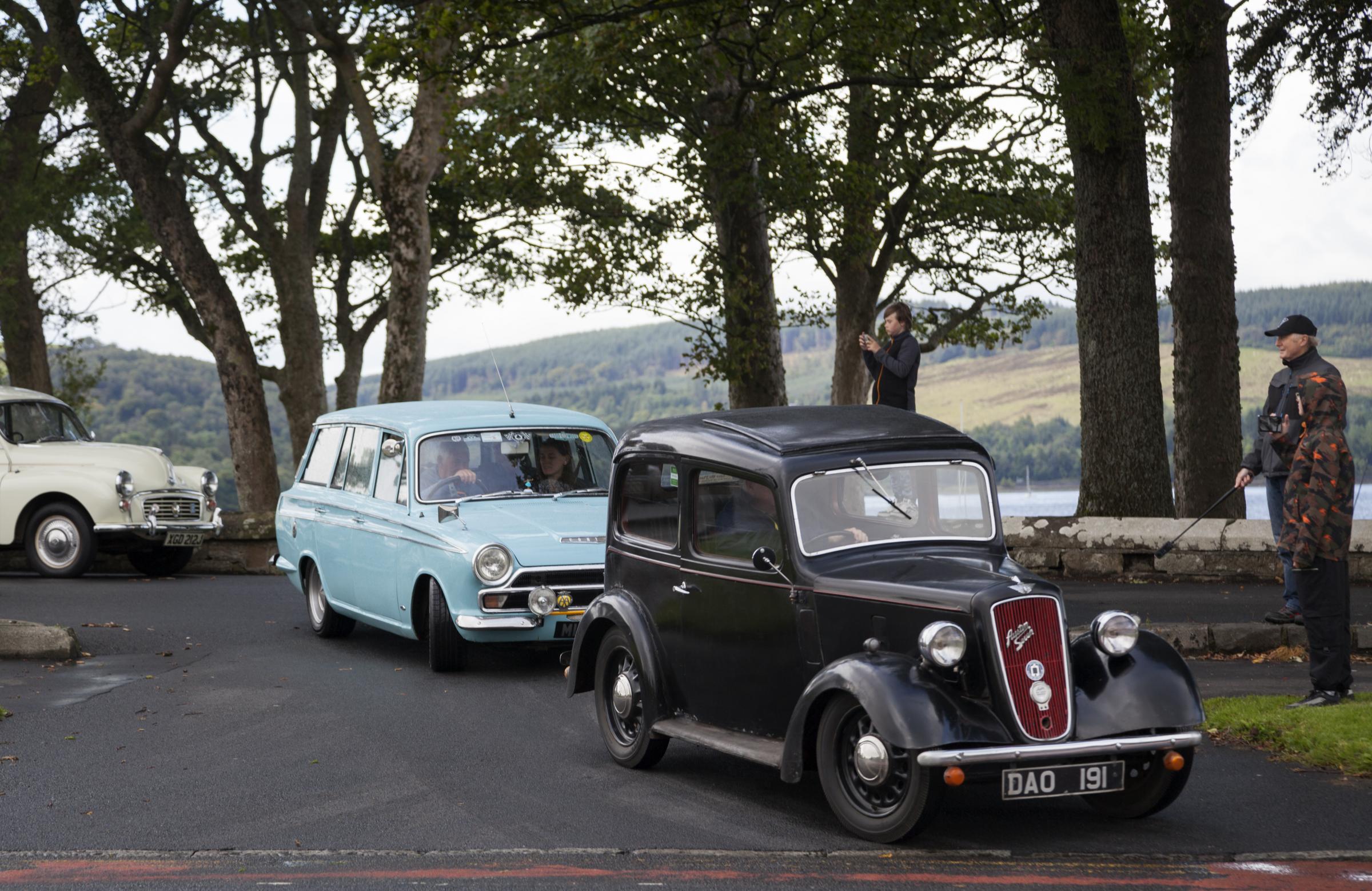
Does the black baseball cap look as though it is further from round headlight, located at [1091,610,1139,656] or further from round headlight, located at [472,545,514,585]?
round headlight, located at [472,545,514,585]

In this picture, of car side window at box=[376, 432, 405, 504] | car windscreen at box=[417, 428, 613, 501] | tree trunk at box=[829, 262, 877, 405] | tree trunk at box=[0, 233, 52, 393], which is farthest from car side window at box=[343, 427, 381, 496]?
tree trunk at box=[0, 233, 52, 393]

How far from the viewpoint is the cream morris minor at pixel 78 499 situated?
17.9 meters

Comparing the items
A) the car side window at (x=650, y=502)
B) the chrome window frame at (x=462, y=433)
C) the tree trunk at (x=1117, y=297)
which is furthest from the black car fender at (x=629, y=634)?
the tree trunk at (x=1117, y=297)

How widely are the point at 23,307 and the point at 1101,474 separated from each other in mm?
25729

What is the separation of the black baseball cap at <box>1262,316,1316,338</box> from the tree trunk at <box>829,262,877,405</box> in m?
23.6

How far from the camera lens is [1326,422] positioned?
323 inches

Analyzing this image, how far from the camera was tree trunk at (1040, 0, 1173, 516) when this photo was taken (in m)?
15.6

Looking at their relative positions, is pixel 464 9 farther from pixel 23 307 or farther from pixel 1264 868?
pixel 23 307

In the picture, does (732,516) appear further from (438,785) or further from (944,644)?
(438,785)

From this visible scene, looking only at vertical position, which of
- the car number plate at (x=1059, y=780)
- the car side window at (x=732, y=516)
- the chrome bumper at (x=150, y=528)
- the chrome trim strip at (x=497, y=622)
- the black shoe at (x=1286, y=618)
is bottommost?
the black shoe at (x=1286, y=618)

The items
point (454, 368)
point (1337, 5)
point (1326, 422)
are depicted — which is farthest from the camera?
point (454, 368)

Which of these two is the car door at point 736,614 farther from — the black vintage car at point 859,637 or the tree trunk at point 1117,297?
the tree trunk at point 1117,297

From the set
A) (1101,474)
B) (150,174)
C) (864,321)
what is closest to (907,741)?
(1101,474)

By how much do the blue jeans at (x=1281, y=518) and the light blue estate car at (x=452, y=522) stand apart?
16.0ft
